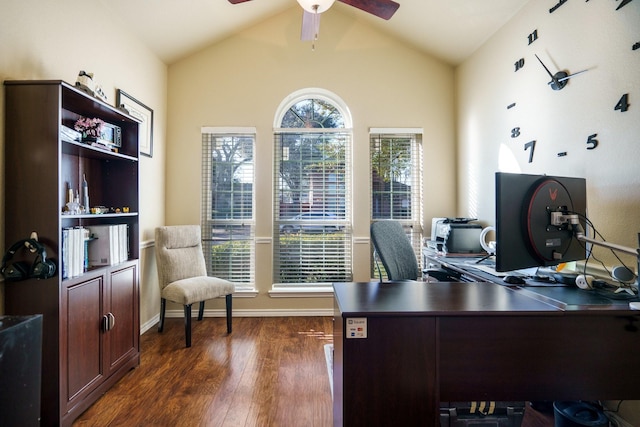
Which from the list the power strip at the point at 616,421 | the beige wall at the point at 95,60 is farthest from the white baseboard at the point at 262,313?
the power strip at the point at 616,421

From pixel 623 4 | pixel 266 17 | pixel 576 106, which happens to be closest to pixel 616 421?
pixel 576 106

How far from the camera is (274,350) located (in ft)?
9.07

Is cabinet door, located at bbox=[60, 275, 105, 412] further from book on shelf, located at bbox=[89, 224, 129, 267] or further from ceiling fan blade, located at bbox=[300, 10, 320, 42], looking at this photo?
ceiling fan blade, located at bbox=[300, 10, 320, 42]

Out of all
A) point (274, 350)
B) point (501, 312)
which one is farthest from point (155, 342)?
point (501, 312)

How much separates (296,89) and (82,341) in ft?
9.77

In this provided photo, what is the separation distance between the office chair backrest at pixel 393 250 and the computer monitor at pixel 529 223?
991 millimetres

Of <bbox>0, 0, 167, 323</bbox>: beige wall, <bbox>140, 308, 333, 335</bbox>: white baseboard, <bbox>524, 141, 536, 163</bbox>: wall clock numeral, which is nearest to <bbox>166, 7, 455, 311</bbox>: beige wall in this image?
<bbox>140, 308, 333, 335</bbox>: white baseboard

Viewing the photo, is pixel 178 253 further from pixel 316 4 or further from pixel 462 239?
pixel 462 239

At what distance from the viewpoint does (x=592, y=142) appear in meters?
1.90

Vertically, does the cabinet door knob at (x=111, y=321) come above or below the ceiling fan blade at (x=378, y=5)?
below

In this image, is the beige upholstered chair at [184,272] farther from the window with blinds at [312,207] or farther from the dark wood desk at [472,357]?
the dark wood desk at [472,357]

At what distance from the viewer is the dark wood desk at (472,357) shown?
1139mm

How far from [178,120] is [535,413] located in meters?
4.03

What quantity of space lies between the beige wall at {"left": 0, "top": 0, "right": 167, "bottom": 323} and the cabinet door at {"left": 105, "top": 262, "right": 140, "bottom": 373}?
59 centimetres
